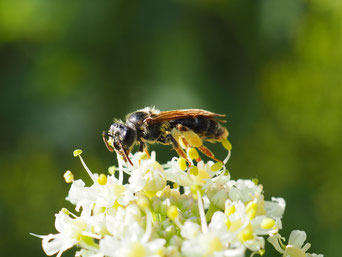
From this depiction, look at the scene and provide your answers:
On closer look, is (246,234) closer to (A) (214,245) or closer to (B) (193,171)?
(A) (214,245)

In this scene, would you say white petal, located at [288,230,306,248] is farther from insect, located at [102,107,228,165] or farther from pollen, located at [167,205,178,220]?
pollen, located at [167,205,178,220]

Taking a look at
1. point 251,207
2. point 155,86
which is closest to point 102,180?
point 251,207

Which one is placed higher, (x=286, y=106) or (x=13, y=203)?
(x=286, y=106)

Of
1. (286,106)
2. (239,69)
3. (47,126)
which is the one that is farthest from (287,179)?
(47,126)

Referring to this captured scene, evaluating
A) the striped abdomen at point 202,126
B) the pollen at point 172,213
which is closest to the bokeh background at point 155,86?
the striped abdomen at point 202,126

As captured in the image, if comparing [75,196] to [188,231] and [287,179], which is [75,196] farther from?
[287,179]

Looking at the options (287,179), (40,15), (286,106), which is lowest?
(287,179)

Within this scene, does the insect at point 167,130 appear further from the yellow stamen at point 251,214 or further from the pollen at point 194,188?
the yellow stamen at point 251,214
